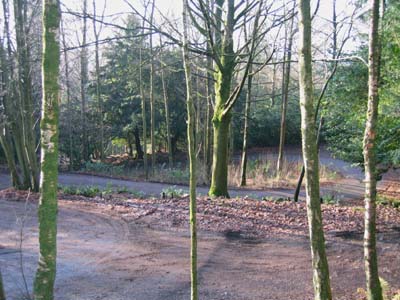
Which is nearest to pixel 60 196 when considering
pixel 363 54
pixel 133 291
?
pixel 133 291

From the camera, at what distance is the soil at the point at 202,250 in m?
4.98

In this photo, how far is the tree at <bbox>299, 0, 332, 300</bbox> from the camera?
3.38m

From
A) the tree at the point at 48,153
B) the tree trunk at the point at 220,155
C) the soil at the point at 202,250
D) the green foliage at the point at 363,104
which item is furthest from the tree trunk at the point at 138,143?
the tree at the point at 48,153

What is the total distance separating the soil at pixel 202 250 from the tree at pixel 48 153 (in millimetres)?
698

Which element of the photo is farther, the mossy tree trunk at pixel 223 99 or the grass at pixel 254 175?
the grass at pixel 254 175

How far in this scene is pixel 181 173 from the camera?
1947 cm

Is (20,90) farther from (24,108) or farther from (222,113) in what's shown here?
(222,113)

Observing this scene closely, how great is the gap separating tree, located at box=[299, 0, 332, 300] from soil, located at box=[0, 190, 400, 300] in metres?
1.37

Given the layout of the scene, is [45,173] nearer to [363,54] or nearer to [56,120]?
[56,120]

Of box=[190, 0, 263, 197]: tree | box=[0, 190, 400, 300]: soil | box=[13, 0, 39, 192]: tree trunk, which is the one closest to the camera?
box=[0, 190, 400, 300]: soil

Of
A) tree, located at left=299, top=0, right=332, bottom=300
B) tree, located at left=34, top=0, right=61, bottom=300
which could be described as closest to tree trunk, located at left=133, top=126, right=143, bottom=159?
tree, located at left=299, top=0, right=332, bottom=300

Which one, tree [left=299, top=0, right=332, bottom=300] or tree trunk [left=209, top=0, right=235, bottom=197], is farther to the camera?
tree trunk [left=209, top=0, right=235, bottom=197]

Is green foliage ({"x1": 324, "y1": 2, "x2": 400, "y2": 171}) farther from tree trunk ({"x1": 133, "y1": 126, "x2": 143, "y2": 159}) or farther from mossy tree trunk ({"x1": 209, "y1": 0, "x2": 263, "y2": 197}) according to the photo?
tree trunk ({"x1": 133, "y1": 126, "x2": 143, "y2": 159})

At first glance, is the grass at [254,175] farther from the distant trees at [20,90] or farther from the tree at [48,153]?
the tree at [48,153]
